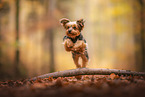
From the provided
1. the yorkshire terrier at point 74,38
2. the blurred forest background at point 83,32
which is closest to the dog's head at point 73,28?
the yorkshire terrier at point 74,38

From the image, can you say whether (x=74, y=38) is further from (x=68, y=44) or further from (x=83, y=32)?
(x=83, y=32)

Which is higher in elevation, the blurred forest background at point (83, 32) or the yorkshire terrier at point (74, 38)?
the blurred forest background at point (83, 32)

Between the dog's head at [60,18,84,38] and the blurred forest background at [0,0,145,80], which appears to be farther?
the blurred forest background at [0,0,145,80]

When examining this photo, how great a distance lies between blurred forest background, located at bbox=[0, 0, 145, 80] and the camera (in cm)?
1180

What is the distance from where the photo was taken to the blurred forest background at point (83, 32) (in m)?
11.8

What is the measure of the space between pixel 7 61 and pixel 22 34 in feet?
9.00

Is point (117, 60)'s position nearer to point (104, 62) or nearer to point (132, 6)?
point (104, 62)

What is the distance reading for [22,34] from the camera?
12750 mm

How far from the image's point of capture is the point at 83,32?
1418 centimetres

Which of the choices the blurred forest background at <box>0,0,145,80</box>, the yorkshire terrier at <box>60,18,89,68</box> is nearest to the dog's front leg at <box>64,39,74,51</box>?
the yorkshire terrier at <box>60,18,89,68</box>

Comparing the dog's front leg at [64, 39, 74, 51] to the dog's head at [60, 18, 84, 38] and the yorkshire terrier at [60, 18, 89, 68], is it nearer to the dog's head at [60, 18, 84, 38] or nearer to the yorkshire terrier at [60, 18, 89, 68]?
the yorkshire terrier at [60, 18, 89, 68]

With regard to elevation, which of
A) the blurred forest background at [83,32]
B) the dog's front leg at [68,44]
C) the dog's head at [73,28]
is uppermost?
the blurred forest background at [83,32]

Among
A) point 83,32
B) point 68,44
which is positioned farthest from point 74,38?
point 83,32

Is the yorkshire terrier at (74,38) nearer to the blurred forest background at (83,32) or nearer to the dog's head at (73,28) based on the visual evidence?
the dog's head at (73,28)
